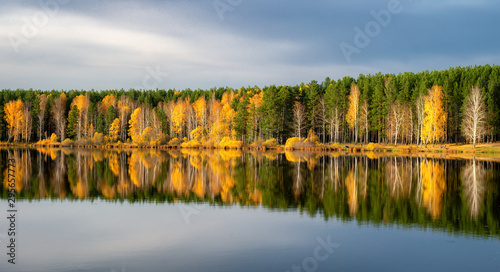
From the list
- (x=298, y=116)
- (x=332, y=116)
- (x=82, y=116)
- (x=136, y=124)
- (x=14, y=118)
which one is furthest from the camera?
(x=82, y=116)

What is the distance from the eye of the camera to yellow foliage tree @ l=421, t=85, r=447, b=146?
69875mm

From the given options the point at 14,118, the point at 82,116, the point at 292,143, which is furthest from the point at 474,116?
the point at 14,118

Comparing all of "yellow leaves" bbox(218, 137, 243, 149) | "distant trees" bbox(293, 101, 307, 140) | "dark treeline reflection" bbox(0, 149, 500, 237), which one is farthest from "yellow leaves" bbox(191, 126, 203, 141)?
"dark treeline reflection" bbox(0, 149, 500, 237)

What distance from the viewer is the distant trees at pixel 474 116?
65.2 meters

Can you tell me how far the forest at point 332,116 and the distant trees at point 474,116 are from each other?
0.50ft

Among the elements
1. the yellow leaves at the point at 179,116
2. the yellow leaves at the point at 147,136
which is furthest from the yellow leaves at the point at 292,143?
the yellow leaves at the point at 179,116

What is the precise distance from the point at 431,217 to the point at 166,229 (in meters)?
10.4

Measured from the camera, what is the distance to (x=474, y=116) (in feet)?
214

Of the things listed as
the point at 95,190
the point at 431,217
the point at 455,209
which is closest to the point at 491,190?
the point at 455,209

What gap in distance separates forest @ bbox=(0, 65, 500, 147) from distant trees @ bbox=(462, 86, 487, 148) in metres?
0.15

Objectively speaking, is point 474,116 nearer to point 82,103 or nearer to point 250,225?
point 250,225

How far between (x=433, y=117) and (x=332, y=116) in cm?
1991

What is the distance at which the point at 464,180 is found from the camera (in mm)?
29625

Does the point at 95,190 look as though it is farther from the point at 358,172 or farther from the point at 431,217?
the point at 358,172
